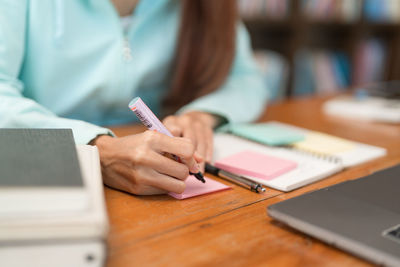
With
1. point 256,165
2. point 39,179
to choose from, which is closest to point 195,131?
point 256,165

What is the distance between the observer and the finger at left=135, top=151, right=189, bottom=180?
60cm

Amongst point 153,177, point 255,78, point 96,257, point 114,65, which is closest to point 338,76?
point 255,78

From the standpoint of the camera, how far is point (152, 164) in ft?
1.97

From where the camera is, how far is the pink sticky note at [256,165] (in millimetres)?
698

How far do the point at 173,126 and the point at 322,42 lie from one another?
2.25 m

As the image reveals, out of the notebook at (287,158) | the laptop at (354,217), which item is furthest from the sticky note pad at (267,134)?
the laptop at (354,217)

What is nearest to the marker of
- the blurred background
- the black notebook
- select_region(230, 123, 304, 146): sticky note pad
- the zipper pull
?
the black notebook

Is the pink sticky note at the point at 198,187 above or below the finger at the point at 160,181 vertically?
below

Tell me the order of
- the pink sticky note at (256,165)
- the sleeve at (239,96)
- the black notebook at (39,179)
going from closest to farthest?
the black notebook at (39,179)
the pink sticky note at (256,165)
the sleeve at (239,96)

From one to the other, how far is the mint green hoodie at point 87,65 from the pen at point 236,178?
0.19 metres

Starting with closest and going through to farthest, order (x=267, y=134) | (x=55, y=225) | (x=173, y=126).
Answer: (x=55, y=225) → (x=173, y=126) → (x=267, y=134)

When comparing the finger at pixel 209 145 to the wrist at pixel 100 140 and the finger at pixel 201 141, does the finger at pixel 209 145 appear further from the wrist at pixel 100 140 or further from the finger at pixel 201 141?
the wrist at pixel 100 140

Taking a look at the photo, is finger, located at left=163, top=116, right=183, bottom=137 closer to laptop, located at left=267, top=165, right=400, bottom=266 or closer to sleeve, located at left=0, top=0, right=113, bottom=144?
sleeve, located at left=0, top=0, right=113, bottom=144

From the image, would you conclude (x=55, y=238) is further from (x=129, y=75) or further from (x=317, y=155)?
(x=129, y=75)
